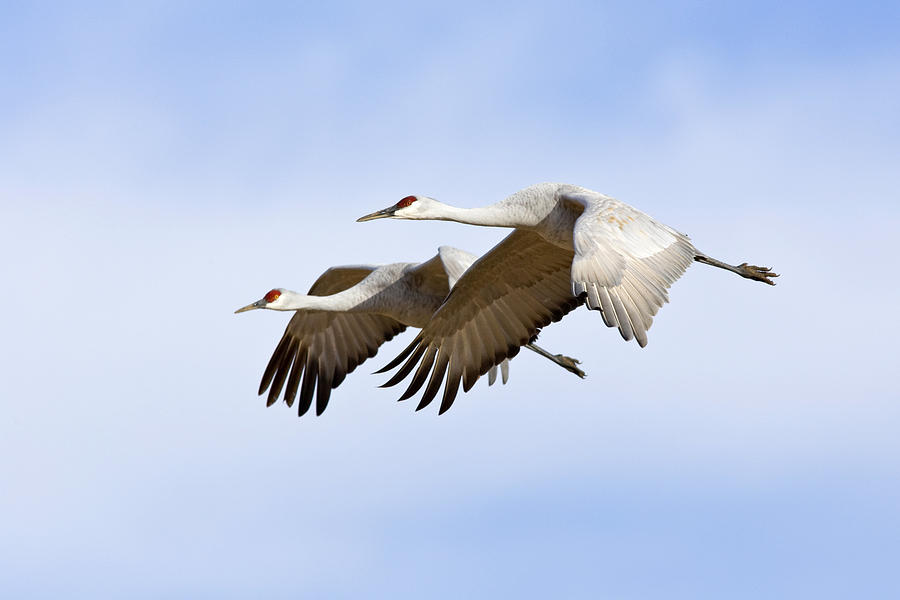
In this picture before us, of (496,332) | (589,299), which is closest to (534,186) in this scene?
(496,332)

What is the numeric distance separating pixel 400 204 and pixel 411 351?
49.0 inches

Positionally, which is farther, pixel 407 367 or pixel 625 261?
pixel 407 367

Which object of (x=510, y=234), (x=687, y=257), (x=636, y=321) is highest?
(x=510, y=234)

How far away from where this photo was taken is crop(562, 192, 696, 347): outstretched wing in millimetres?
9398

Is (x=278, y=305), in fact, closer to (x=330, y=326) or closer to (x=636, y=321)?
(x=330, y=326)

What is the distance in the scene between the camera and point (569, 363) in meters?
13.3

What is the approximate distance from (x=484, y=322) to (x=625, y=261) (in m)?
2.52

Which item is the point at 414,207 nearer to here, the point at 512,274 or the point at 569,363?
the point at 512,274

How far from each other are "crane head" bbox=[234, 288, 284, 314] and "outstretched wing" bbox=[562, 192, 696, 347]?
3133 millimetres

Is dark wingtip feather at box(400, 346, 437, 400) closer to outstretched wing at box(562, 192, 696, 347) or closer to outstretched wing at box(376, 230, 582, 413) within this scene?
outstretched wing at box(376, 230, 582, 413)

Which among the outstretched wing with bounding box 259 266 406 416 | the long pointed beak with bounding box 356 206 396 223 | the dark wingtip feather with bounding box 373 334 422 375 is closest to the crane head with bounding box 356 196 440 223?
the long pointed beak with bounding box 356 206 396 223

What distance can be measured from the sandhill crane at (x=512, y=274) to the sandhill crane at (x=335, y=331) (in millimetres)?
824

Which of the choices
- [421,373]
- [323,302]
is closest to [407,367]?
[421,373]

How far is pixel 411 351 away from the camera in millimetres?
12266
